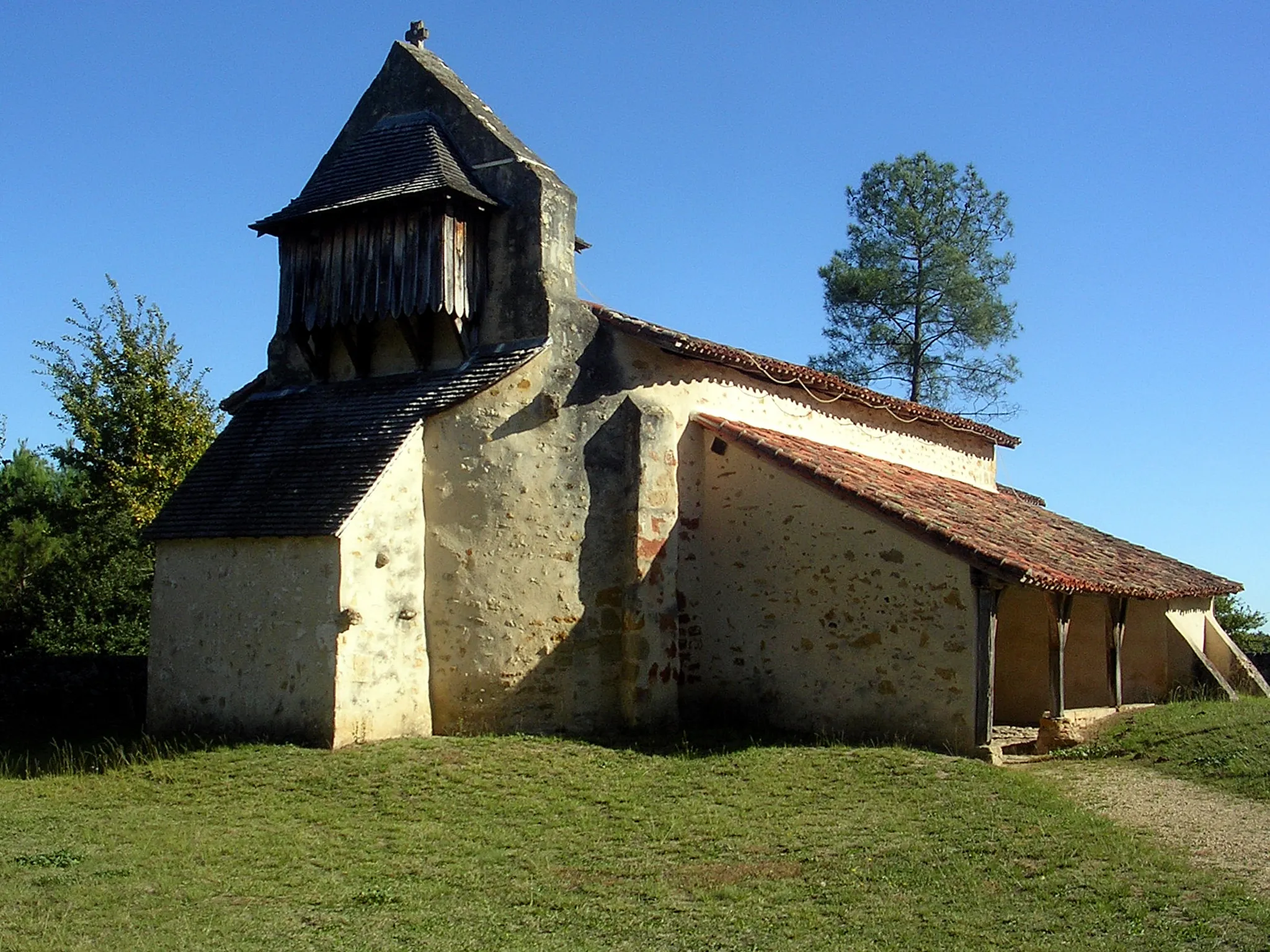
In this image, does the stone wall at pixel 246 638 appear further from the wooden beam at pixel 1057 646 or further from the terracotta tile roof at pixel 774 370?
the wooden beam at pixel 1057 646

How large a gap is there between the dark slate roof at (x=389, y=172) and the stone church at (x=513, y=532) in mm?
59

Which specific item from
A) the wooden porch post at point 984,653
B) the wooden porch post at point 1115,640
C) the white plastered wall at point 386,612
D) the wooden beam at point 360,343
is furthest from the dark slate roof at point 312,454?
the wooden porch post at point 1115,640

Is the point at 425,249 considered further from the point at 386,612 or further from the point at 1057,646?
the point at 1057,646

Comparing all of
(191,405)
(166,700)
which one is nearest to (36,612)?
(191,405)

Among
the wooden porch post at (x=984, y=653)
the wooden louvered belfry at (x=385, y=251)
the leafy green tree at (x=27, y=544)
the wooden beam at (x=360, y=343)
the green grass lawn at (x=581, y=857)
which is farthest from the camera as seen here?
the leafy green tree at (x=27, y=544)

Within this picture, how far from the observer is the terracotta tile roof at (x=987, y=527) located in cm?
1402

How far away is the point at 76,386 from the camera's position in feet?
83.4

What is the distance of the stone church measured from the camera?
14031mm

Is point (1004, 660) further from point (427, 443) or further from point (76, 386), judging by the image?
point (76, 386)

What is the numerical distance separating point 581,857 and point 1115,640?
992cm

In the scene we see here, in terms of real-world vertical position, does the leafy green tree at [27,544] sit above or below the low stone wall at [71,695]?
above

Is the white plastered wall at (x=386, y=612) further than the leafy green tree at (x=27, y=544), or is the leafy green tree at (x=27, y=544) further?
the leafy green tree at (x=27, y=544)

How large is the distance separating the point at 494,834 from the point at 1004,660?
9792 mm

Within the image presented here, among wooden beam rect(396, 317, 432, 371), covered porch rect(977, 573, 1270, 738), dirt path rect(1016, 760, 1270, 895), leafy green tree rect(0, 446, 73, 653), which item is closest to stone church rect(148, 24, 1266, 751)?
wooden beam rect(396, 317, 432, 371)
